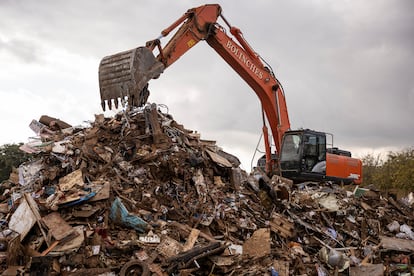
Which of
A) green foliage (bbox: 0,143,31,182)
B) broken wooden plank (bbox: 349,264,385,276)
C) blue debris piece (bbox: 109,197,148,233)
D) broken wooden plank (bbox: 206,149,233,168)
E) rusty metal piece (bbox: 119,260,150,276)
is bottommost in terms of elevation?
rusty metal piece (bbox: 119,260,150,276)

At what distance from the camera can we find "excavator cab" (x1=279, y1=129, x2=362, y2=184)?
1120 centimetres

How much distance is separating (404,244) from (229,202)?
372 cm

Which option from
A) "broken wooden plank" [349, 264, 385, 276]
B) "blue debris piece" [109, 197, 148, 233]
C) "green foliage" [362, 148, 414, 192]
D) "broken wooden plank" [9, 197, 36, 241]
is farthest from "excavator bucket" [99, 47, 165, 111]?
"green foliage" [362, 148, 414, 192]

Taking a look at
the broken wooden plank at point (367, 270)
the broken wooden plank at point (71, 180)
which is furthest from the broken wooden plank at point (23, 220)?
the broken wooden plank at point (367, 270)

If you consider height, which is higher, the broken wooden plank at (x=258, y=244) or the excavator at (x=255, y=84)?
the excavator at (x=255, y=84)

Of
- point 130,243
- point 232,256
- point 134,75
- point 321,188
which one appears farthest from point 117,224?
point 321,188

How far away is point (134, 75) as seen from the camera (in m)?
8.38

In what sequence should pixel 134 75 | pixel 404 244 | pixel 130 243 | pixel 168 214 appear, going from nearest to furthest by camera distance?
pixel 130 243, pixel 168 214, pixel 134 75, pixel 404 244

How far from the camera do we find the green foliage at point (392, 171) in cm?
2450

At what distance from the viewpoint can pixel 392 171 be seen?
26.4 metres

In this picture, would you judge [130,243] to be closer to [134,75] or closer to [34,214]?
[34,214]

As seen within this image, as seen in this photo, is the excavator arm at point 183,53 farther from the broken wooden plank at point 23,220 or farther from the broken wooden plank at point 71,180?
the broken wooden plank at point 23,220

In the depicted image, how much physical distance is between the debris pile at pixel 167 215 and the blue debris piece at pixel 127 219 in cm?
2

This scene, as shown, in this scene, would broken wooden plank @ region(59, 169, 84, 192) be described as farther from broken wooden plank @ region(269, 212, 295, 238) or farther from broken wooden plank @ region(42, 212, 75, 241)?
broken wooden plank @ region(269, 212, 295, 238)
